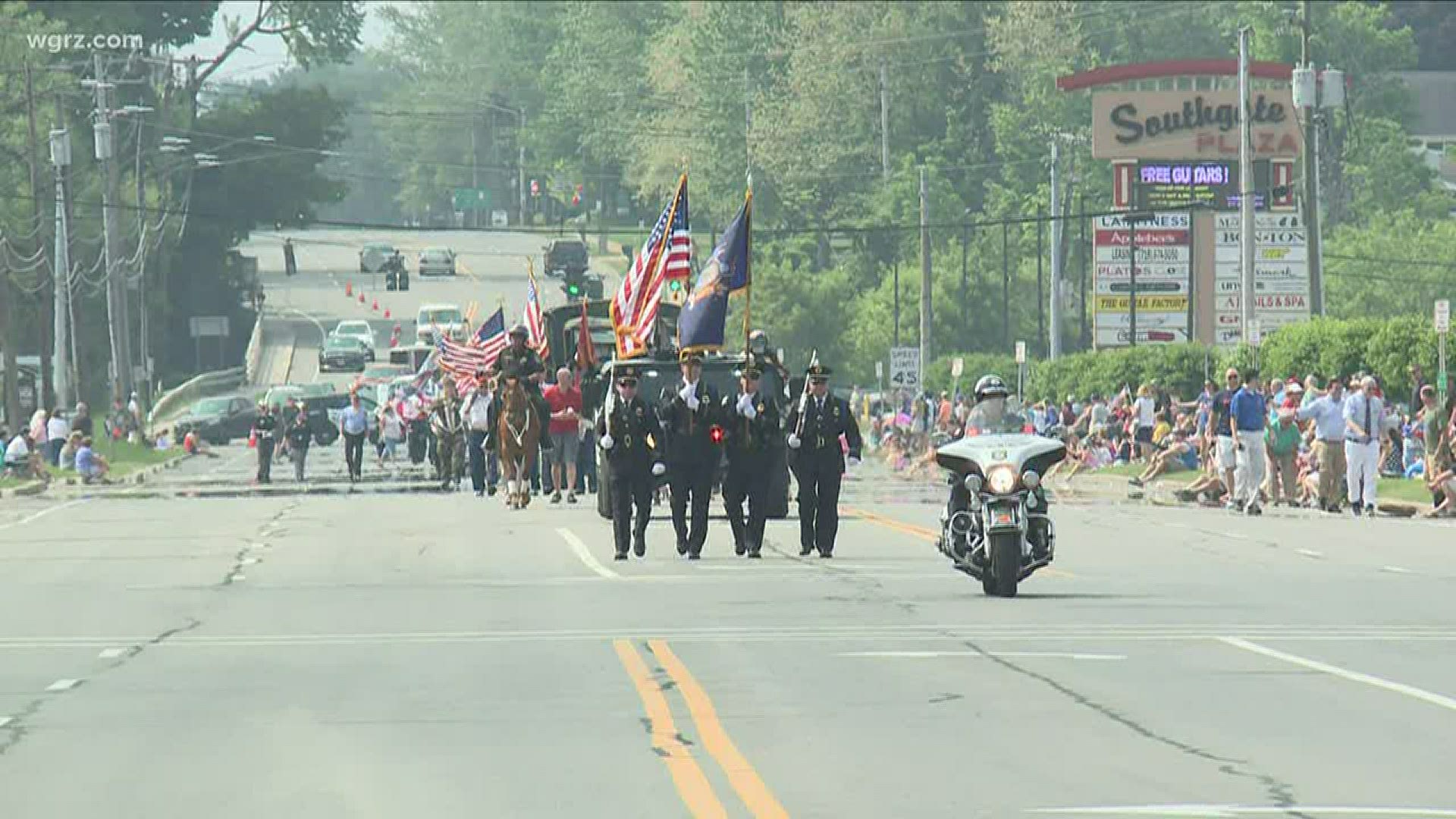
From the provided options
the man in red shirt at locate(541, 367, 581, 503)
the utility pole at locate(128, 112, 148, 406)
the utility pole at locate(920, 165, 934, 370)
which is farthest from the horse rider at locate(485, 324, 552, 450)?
the utility pole at locate(128, 112, 148, 406)

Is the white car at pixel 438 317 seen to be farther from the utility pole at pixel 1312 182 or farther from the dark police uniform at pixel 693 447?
the dark police uniform at pixel 693 447

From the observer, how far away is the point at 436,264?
158750 millimetres

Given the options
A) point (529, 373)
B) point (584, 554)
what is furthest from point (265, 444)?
point (584, 554)

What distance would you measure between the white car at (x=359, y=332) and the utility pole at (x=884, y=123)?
961 inches

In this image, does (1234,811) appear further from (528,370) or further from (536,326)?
(536,326)

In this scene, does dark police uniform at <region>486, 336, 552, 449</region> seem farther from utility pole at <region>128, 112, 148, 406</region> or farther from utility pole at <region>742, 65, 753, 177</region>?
utility pole at <region>742, 65, 753, 177</region>

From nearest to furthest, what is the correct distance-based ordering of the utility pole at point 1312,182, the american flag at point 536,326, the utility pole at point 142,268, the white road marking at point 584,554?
the white road marking at point 584,554, the american flag at point 536,326, the utility pole at point 1312,182, the utility pole at point 142,268

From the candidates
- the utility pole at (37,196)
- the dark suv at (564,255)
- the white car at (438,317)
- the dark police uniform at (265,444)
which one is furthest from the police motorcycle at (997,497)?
the dark suv at (564,255)

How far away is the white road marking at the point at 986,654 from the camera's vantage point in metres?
17.8

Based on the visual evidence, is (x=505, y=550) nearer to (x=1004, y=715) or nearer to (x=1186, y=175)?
(x=1004, y=715)

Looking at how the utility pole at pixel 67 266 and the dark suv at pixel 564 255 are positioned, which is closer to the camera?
the utility pole at pixel 67 266

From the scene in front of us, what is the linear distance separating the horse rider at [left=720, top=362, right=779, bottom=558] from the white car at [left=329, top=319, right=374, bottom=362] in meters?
87.8

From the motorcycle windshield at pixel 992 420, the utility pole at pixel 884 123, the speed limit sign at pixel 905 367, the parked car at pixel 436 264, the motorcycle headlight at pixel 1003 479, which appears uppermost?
the utility pole at pixel 884 123

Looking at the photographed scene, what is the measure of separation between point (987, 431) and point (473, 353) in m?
28.9
